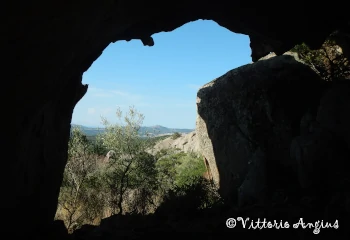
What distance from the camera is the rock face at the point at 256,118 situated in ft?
53.1

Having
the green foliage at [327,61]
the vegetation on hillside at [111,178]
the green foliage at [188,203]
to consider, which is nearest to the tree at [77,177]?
the vegetation on hillside at [111,178]

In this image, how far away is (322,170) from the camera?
1136 centimetres

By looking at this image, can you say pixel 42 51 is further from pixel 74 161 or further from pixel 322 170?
pixel 74 161

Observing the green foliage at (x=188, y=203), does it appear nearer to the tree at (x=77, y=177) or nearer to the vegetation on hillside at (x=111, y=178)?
the vegetation on hillside at (x=111, y=178)

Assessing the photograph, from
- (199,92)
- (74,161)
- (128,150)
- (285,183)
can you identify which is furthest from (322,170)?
(74,161)

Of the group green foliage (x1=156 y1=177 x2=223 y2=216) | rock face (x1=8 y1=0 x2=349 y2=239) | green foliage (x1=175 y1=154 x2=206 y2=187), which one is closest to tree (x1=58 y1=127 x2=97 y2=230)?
green foliage (x1=175 y1=154 x2=206 y2=187)

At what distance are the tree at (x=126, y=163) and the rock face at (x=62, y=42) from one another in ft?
41.9

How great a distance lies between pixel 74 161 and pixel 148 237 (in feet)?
60.9

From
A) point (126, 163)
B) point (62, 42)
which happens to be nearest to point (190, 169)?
point (126, 163)

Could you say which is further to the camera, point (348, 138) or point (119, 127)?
point (119, 127)

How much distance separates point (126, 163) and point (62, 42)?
1972 cm

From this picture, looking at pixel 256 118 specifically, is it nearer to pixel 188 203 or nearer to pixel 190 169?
pixel 188 203

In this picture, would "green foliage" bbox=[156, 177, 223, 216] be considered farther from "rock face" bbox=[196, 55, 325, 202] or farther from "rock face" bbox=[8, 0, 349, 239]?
"rock face" bbox=[8, 0, 349, 239]

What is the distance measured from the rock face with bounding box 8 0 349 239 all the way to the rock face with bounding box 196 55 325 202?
10.5 feet
